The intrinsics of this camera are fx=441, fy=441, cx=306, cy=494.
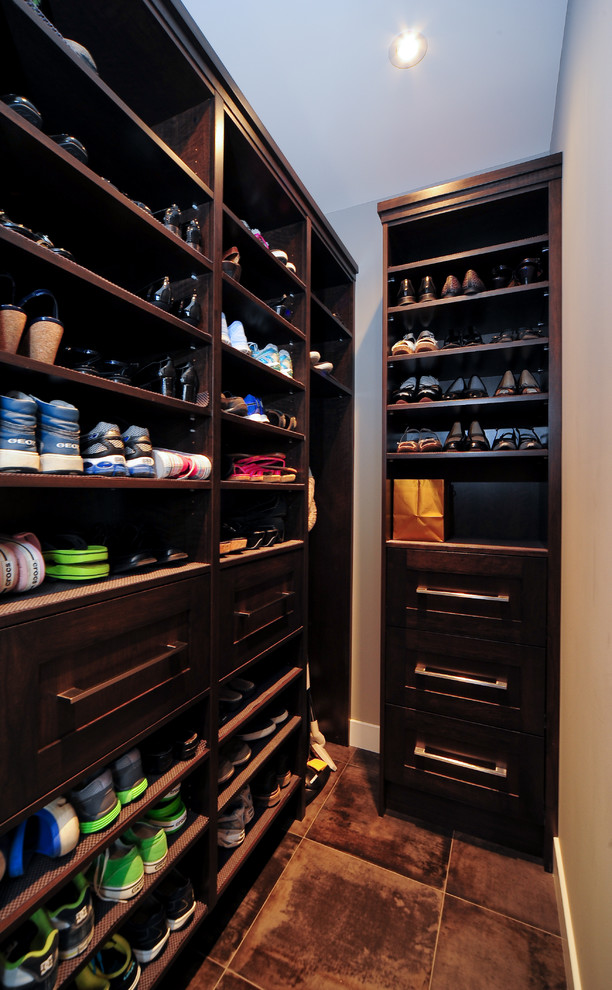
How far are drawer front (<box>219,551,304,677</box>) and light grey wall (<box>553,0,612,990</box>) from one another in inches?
34.8

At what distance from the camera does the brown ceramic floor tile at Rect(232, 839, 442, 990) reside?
1133mm

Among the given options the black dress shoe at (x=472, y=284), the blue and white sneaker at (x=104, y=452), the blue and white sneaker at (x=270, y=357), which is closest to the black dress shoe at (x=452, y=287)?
the black dress shoe at (x=472, y=284)

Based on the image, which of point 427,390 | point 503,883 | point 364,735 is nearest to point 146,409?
point 427,390

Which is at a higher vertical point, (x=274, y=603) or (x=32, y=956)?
(x=274, y=603)

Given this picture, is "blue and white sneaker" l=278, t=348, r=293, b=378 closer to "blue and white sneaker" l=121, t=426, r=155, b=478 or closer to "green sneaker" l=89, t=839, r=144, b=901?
→ "blue and white sneaker" l=121, t=426, r=155, b=478

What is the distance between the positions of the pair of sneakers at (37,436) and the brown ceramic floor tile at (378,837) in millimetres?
1606

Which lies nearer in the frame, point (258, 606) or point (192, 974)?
point (192, 974)

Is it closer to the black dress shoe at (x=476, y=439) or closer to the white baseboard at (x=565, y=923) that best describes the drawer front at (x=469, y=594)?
the black dress shoe at (x=476, y=439)

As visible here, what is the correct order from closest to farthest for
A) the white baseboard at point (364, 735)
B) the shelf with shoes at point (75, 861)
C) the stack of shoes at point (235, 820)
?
1. the shelf with shoes at point (75, 861)
2. the stack of shoes at point (235, 820)
3. the white baseboard at point (364, 735)

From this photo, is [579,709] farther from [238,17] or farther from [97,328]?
[238,17]

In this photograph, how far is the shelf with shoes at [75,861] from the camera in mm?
699

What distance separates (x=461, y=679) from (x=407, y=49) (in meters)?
2.15

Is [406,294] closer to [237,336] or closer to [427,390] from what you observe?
[427,390]

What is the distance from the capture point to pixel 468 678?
1.61 meters
